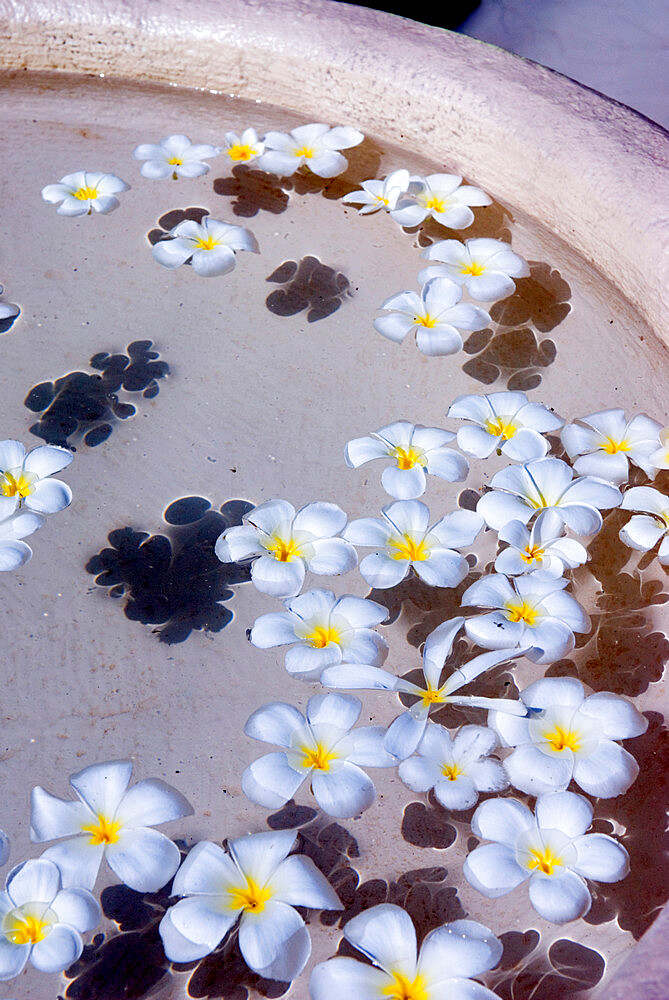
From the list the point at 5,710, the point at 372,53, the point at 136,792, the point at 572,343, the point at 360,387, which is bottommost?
the point at 5,710

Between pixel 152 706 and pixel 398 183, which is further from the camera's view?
pixel 398 183

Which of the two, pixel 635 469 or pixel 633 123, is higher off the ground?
pixel 633 123

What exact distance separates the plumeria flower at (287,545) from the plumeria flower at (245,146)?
676 millimetres

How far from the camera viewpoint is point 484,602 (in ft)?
3.00

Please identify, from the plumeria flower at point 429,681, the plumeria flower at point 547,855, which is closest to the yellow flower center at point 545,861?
the plumeria flower at point 547,855

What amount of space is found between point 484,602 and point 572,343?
1.51 feet

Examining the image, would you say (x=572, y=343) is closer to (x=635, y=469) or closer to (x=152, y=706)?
(x=635, y=469)

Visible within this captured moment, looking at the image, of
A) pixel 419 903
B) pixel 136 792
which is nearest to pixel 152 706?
pixel 136 792

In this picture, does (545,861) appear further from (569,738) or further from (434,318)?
(434,318)

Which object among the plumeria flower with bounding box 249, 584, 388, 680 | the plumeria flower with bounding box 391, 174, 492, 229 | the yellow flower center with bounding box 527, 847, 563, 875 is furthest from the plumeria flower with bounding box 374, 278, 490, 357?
the yellow flower center with bounding box 527, 847, 563, 875

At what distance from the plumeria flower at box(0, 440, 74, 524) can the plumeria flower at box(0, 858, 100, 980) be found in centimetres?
40

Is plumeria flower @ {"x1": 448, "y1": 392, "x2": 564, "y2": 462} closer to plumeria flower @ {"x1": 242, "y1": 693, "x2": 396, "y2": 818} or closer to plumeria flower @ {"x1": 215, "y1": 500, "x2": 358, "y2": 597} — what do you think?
plumeria flower @ {"x1": 215, "y1": 500, "x2": 358, "y2": 597}

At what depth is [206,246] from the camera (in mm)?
1252

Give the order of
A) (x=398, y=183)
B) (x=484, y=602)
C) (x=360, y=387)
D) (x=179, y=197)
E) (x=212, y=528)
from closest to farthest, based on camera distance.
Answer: (x=484, y=602) < (x=212, y=528) < (x=360, y=387) < (x=398, y=183) < (x=179, y=197)
